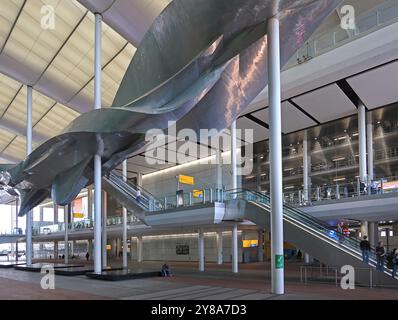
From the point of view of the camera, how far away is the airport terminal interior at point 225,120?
A: 51.7ft

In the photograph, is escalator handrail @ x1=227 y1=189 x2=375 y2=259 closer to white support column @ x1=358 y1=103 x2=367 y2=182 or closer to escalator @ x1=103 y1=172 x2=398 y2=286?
escalator @ x1=103 y1=172 x2=398 y2=286

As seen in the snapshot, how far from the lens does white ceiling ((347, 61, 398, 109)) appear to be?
2173 centimetres

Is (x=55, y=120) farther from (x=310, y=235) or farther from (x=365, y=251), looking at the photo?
(x=365, y=251)

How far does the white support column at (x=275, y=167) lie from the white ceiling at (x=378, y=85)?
9.10m

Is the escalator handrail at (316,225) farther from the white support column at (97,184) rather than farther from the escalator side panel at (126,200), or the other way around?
the escalator side panel at (126,200)

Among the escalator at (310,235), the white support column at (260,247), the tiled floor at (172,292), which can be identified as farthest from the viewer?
the white support column at (260,247)

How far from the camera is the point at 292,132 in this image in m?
32.1

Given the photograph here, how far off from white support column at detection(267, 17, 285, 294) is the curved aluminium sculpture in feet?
3.84

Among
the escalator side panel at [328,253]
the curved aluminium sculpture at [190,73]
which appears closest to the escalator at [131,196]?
the curved aluminium sculpture at [190,73]

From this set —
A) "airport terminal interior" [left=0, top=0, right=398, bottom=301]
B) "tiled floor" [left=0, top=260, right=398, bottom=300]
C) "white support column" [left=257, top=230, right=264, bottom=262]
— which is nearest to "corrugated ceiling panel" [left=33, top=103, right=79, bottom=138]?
"airport terminal interior" [left=0, top=0, right=398, bottom=301]

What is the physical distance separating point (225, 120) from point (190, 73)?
4847mm
